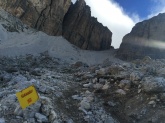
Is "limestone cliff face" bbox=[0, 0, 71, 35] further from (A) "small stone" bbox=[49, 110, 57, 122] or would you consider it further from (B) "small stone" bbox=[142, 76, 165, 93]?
(A) "small stone" bbox=[49, 110, 57, 122]

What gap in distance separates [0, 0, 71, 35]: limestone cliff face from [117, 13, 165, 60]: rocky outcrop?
623 inches

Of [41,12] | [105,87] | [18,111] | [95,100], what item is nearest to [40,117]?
[18,111]

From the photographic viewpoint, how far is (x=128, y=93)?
13.8 m

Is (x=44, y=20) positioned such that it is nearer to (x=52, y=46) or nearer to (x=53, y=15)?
(x=53, y=15)

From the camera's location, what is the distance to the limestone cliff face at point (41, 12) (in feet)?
186

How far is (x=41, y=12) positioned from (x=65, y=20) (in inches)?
450

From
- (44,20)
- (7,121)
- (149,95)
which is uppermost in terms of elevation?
(44,20)

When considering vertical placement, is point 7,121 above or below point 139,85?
below

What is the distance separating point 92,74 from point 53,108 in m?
6.83

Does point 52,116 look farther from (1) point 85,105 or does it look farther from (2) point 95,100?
(2) point 95,100

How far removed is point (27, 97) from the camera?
10133 mm

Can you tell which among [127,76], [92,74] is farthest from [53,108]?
[92,74]

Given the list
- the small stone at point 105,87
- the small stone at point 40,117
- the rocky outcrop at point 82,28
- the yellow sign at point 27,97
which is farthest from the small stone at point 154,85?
the rocky outcrop at point 82,28

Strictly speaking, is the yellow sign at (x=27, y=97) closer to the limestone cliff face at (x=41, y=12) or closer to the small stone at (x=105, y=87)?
the small stone at (x=105, y=87)
